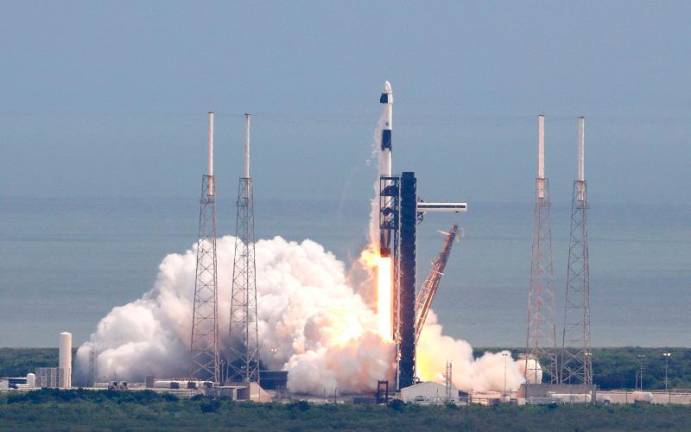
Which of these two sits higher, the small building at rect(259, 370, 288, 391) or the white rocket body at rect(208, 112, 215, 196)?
the white rocket body at rect(208, 112, 215, 196)

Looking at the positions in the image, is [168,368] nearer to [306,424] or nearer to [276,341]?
[276,341]

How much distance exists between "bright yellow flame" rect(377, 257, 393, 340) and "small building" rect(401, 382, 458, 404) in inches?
83.6

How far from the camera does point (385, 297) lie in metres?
101

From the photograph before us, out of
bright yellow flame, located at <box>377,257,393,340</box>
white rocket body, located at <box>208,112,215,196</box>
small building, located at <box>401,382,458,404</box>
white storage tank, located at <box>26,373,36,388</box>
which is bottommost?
small building, located at <box>401,382,458,404</box>

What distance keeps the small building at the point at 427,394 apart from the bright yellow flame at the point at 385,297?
212 centimetres

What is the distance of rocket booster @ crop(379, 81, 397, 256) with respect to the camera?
3898 inches

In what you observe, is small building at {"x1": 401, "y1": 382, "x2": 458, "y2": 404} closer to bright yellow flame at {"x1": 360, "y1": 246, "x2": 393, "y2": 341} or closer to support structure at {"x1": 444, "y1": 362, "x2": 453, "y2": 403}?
support structure at {"x1": 444, "y1": 362, "x2": 453, "y2": 403}

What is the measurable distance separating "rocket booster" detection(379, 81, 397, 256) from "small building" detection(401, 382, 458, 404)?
500 cm

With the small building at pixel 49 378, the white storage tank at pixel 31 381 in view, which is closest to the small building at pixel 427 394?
the small building at pixel 49 378

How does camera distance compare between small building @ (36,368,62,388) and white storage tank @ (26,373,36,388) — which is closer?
small building @ (36,368,62,388)

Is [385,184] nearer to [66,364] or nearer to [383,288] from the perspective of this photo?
[383,288]

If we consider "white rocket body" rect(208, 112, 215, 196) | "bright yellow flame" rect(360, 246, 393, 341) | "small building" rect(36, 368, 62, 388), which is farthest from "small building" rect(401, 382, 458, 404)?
"small building" rect(36, 368, 62, 388)

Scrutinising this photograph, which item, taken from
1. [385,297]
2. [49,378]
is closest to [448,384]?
[385,297]

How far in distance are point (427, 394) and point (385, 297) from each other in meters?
3.97
